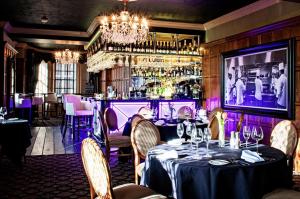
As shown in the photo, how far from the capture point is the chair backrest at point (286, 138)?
370cm

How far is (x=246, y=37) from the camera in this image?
6922 mm

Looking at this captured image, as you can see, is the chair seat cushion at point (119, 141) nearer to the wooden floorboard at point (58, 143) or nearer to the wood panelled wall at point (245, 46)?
Answer: the wooden floorboard at point (58, 143)

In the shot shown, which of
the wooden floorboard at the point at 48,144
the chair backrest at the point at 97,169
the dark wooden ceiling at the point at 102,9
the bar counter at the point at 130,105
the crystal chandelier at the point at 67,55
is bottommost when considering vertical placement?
the wooden floorboard at the point at 48,144

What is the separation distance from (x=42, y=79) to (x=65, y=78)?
1103mm

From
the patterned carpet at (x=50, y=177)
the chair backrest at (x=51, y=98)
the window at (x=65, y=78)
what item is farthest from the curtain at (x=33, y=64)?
the patterned carpet at (x=50, y=177)

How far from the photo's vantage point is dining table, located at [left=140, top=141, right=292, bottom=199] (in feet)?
8.21

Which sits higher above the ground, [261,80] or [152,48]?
[152,48]

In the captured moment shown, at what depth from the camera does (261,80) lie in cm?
640

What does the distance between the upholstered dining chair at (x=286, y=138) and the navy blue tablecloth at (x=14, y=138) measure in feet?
12.8

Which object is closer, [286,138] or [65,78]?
[286,138]

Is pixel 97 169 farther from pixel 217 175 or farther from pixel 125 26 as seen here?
pixel 125 26

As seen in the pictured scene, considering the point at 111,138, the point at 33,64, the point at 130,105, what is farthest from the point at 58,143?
the point at 33,64

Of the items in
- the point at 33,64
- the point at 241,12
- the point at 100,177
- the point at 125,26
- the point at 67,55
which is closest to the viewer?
the point at 100,177

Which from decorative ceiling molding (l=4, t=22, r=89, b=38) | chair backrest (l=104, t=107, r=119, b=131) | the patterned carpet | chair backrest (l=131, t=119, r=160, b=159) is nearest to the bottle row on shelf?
decorative ceiling molding (l=4, t=22, r=89, b=38)
